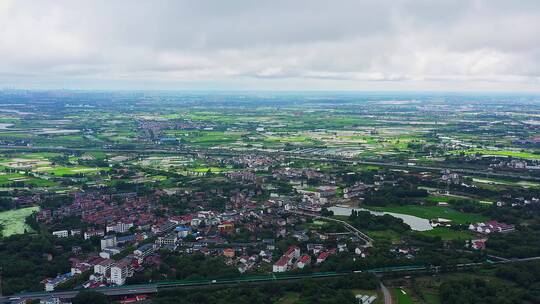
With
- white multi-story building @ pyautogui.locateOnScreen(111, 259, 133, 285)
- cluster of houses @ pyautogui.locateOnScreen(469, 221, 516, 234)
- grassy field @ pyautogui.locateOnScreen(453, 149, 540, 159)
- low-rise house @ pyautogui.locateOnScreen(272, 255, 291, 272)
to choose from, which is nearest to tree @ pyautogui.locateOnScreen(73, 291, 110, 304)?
white multi-story building @ pyautogui.locateOnScreen(111, 259, 133, 285)

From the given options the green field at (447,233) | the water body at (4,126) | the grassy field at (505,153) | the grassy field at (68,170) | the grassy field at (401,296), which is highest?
the water body at (4,126)

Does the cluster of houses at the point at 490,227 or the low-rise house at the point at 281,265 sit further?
the cluster of houses at the point at 490,227

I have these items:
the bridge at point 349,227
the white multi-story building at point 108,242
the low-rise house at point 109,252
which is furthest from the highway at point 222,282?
the white multi-story building at point 108,242

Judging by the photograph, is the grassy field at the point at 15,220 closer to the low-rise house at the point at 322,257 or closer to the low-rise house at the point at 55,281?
the low-rise house at the point at 55,281

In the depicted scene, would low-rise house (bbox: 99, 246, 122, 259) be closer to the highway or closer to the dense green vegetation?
the highway

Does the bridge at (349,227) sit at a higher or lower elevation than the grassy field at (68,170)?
higher

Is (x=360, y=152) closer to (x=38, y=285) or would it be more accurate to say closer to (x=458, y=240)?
(x=458, y=240)

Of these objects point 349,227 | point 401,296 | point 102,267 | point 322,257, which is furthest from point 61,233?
point 401,296
